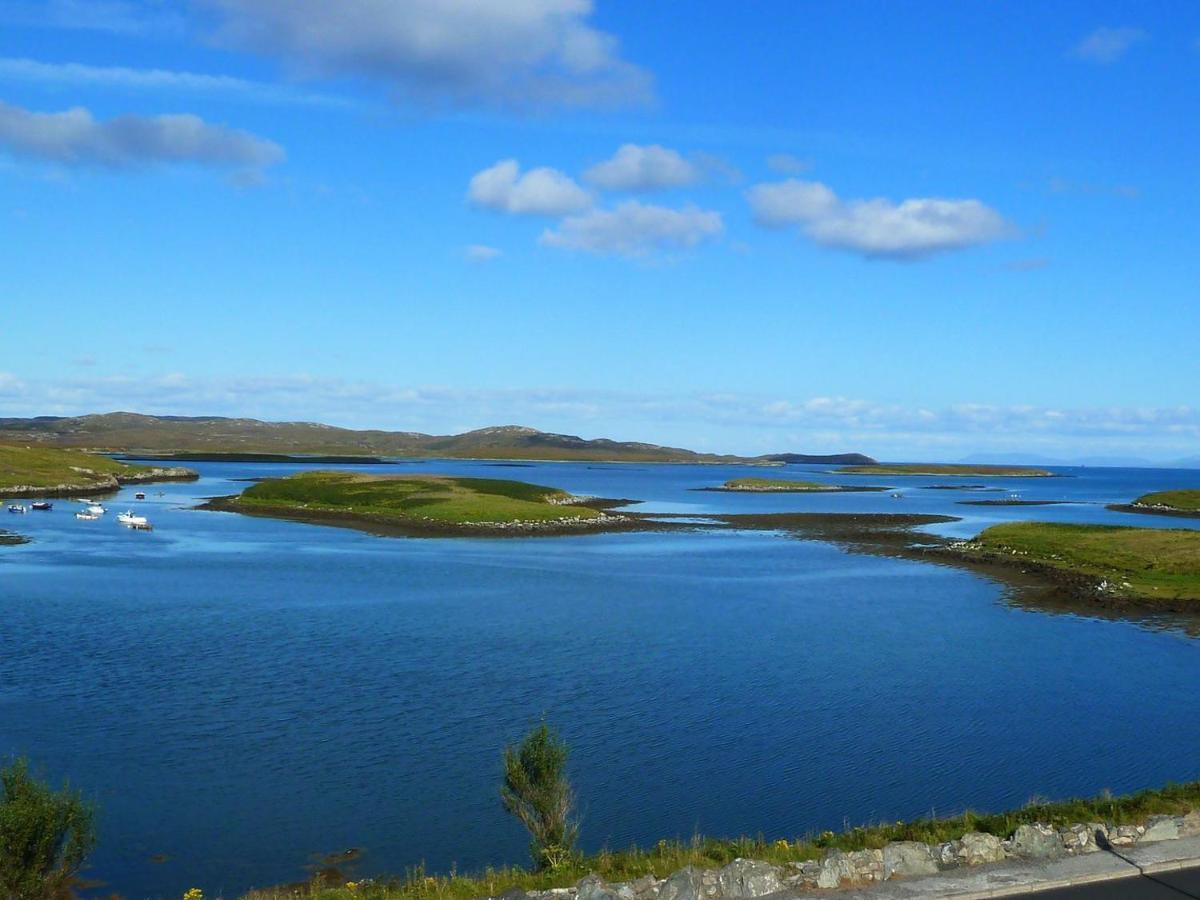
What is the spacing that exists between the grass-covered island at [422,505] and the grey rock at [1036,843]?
87.5 meters

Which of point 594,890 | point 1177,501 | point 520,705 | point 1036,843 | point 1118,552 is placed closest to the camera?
point 594,890

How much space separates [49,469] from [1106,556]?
152242 mm

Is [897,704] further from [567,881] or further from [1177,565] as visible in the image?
[1177,565]

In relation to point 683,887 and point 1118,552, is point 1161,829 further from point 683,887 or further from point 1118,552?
point 1118,552

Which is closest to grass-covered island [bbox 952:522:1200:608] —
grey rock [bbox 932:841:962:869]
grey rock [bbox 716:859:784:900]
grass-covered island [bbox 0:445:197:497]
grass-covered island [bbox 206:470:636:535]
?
grass-covered island [bbox 206:470:636:535]

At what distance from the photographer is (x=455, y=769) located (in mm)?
27406

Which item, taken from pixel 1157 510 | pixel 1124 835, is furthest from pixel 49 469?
pixel 1124 835

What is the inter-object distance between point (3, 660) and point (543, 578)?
35.3 meters

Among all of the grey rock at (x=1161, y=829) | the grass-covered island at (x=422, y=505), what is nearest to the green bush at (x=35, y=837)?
the grey rock at (x=1161, y=829)

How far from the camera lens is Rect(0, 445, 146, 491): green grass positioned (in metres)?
150

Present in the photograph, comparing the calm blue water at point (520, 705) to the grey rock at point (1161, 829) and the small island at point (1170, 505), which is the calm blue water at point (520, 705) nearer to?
the grey rock at point (1161, 829)

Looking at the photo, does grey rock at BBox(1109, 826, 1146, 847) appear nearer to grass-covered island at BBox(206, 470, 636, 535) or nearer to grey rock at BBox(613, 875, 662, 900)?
grey rock at BBox(613, 875, 662, 900)

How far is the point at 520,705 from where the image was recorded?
112 ft

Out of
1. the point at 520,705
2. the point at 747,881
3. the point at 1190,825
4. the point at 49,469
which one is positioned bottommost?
the point at 520,705
